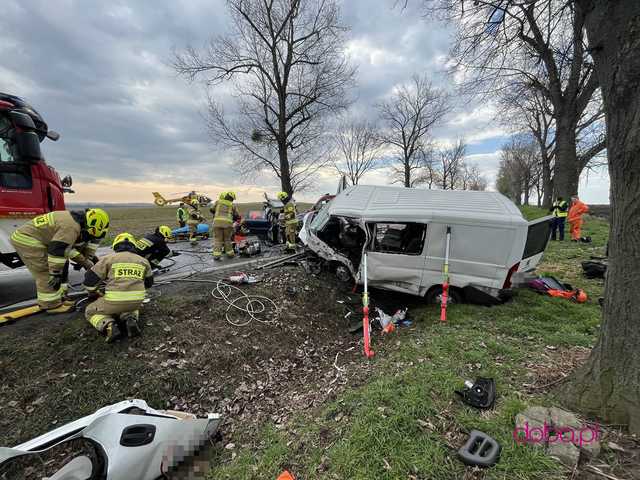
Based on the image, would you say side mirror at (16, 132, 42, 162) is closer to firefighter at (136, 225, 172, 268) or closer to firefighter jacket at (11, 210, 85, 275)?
firefighter jacket at (11, 210, 85, 275)

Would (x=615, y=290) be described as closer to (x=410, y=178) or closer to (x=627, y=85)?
(x=627, y=85)

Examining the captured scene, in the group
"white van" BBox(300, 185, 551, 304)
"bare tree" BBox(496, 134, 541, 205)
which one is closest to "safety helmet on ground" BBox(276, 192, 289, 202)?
"white van" BBox(300, 185, 551, 304)

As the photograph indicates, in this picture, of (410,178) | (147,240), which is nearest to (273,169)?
(147,240)

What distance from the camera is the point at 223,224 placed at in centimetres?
812

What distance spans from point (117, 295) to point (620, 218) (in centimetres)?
540

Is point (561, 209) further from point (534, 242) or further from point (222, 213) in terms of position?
point (222, 213)

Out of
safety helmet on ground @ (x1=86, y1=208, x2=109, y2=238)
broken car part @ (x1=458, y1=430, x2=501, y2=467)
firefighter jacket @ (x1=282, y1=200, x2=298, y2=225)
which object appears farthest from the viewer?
firefighter jacket @ (x1=282, y1=200, x2=298, y2=225)

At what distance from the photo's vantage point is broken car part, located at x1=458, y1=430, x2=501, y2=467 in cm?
189

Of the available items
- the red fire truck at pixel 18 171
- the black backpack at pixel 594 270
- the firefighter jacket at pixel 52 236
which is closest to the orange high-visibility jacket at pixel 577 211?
the black backpack at pixel 594 270

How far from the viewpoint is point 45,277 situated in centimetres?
436

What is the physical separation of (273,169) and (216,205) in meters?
8.30

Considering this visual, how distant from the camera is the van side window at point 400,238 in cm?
523

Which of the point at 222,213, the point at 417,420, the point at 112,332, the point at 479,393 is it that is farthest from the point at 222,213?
the point at 479,393

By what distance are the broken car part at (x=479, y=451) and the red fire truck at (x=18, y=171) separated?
6.85m
